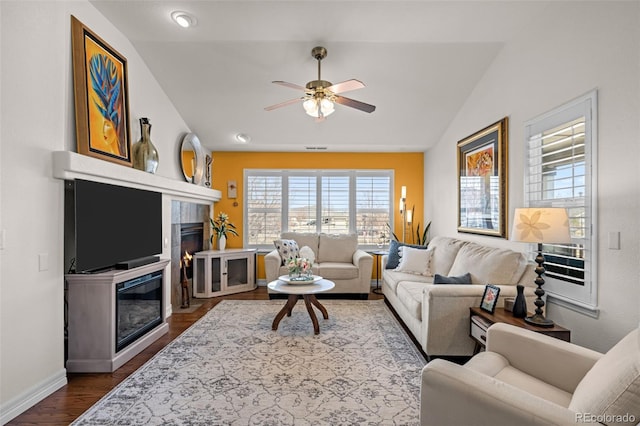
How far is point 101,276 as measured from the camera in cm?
262

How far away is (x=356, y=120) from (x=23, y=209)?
12.6ft

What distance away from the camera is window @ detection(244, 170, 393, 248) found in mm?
5996

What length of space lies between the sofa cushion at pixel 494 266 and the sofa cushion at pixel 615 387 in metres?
1.68

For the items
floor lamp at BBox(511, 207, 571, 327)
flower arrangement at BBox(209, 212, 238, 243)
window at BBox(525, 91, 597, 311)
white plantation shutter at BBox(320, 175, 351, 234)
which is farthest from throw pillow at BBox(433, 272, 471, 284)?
flower arrangement at BBox(209, 212, 238, 243)

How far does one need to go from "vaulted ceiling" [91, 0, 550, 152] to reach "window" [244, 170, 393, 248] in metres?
1.05

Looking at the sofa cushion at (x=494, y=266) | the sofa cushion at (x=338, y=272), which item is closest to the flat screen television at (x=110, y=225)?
the sofa cushion at (x=338, y=272)

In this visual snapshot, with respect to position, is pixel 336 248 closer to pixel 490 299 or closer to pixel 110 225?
pixel 490 299

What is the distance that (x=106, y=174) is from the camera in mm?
2758

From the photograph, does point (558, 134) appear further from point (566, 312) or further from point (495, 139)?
point (566, 312)

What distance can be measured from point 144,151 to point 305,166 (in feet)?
9.84

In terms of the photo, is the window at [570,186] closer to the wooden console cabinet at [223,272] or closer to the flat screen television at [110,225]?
the flat screen television at [110,225]

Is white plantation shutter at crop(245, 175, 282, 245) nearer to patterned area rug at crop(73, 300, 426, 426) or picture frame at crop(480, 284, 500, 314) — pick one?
patterned area rug at crop(73, 300, 426, 426)

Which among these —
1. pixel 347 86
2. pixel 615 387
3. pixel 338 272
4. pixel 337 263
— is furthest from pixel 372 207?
pixel 615 387

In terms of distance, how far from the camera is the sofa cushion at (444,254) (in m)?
3.98
